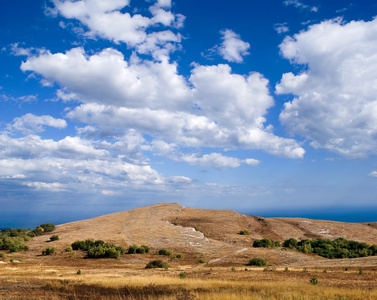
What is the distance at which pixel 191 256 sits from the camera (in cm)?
4044

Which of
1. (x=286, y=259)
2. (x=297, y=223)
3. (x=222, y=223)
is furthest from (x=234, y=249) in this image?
(x=297, y=223)

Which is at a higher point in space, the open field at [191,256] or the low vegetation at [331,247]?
the open field at [191,256]

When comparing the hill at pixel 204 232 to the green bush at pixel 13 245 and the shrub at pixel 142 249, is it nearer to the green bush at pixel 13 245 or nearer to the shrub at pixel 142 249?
the green bush at pixel 13 245

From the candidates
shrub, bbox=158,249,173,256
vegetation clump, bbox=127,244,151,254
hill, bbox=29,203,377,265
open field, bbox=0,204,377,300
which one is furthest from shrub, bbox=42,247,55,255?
shrub, bbox=158,249,173,256

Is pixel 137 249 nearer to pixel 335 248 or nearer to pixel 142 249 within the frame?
pixel 142 249

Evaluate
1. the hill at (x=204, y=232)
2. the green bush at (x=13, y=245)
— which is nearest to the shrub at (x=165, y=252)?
the hill at (x=204, y=232)

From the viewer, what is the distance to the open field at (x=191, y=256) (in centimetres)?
1950

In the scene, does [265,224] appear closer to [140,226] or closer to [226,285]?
[140,226]

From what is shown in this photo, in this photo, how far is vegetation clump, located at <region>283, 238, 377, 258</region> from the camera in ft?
140

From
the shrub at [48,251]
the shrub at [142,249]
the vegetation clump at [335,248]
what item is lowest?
the vegetation clump at [335,248]

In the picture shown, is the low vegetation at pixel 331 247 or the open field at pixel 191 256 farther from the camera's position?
the low vegetation at pixel 331 247

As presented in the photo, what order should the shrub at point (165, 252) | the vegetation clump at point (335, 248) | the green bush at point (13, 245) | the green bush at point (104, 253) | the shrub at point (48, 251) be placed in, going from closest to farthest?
the green bush at point (104, 253) < the shrub at point (48, 251) < the shrub at point (165, 252) < the green bush at point (13, 245) < the vegetation clump at point (335, 248)

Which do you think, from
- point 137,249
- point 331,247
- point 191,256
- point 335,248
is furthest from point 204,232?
point 335,248

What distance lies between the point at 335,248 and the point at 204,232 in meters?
24.7
